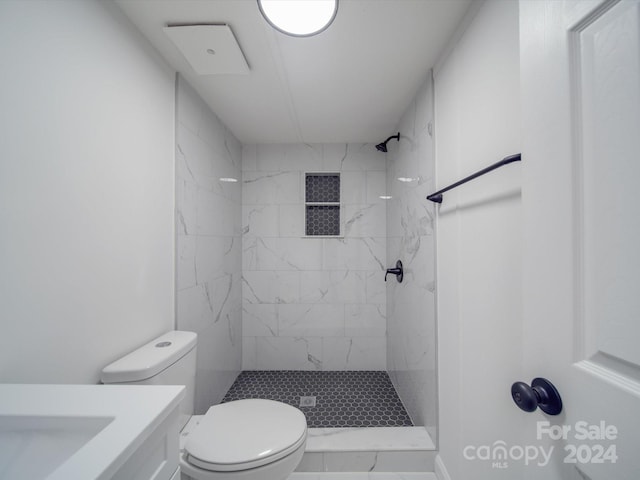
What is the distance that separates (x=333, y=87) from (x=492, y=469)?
1956 millimetres

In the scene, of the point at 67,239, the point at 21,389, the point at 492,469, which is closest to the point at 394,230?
the point at 492,469

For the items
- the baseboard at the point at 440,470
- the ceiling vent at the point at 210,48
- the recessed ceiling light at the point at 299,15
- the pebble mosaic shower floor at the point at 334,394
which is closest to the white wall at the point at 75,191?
the ceiling vent at the point at 210,48

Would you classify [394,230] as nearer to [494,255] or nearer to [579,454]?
[494,255]

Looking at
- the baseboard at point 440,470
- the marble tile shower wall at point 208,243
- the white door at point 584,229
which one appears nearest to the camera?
the white door at point 584,229

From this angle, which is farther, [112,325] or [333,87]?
[333,87]

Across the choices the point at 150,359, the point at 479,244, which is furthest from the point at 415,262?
the point at 150,359

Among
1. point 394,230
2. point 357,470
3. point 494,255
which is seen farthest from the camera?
point 394,230

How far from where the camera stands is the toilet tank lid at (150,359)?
37.1 inches

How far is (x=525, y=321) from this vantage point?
0.57 meters

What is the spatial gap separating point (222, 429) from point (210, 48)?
5.61ft

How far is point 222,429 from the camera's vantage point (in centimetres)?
109

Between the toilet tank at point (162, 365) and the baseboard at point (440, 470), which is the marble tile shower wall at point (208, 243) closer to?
the toilet tank at point (162, 365)

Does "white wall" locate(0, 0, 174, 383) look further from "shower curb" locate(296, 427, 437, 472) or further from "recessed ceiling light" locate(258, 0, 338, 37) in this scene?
"shower curb" locate(296, 427, 437, 472)

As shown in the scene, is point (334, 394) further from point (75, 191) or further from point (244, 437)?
point (75, 191)
